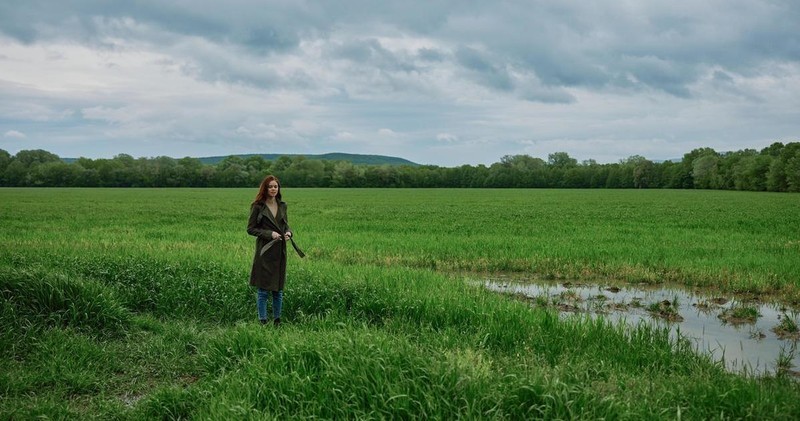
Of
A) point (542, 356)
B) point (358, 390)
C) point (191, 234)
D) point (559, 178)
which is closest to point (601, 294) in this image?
point (542, 356)

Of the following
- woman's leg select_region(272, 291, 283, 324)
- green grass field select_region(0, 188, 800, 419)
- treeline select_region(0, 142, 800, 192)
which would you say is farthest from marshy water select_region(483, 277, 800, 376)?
treeline select_region(0, 142, 800, 192)

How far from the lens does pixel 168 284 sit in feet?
35.3

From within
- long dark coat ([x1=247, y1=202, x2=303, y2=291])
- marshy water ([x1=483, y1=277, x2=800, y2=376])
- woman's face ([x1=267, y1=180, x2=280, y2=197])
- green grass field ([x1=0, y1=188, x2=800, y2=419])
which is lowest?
marshy water ([x1=483, y1=277, x2=800, y2=376])

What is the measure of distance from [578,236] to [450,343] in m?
15.5

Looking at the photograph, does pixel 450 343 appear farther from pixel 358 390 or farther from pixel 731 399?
pixel 731 399

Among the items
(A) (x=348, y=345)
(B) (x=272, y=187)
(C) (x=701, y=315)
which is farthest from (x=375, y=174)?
(A) (x=348, y=345)

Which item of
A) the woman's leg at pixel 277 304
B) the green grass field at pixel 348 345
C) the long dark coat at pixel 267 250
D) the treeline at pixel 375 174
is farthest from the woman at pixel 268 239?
the treeline at pixel 375 174

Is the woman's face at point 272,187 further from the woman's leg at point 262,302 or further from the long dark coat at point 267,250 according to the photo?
the woman's leg at point 262,302

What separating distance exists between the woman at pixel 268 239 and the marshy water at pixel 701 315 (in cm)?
506

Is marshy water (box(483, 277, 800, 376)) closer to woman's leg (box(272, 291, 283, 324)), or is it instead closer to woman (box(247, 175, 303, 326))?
woman's leg (box(272, 291, 283, 324))

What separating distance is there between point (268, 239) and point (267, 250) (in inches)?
6.5

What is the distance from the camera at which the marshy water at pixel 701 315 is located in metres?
7.81

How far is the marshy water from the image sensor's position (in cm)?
781

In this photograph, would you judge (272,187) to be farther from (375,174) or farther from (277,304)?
(375,174)
